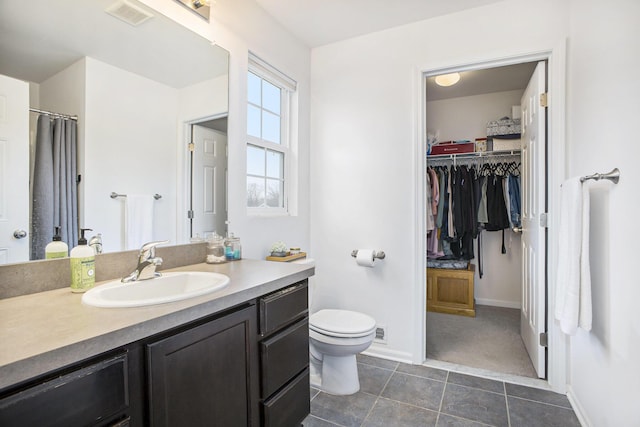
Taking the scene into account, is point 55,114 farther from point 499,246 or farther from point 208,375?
point 499,246

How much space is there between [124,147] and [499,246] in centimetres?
382

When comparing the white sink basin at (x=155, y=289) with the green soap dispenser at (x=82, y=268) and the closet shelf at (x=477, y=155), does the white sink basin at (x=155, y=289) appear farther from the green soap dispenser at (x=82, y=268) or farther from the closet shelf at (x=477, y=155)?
the closet shelf at (x=477, y=155)

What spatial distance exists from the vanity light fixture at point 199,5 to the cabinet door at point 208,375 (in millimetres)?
1528

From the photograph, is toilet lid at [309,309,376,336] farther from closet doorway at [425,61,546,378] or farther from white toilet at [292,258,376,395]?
closet doorway at [425,61,546,378]

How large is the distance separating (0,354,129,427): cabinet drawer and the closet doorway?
221cm

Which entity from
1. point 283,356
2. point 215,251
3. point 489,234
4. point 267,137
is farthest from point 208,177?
point 489,234

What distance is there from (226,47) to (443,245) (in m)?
2.97

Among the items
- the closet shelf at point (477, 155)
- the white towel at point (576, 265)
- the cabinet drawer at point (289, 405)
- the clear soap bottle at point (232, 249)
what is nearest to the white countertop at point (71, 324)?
the cabinet drawer at point (289, 405)

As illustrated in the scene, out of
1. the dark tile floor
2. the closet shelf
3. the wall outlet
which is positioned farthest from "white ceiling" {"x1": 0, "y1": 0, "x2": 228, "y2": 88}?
the closet shelf

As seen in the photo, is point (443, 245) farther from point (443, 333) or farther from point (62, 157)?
point (62, 157)

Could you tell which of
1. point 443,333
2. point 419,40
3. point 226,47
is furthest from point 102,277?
point 443,333

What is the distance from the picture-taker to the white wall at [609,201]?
1230mm

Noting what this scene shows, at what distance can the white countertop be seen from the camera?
652mm

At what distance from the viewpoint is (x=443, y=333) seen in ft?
9.68
